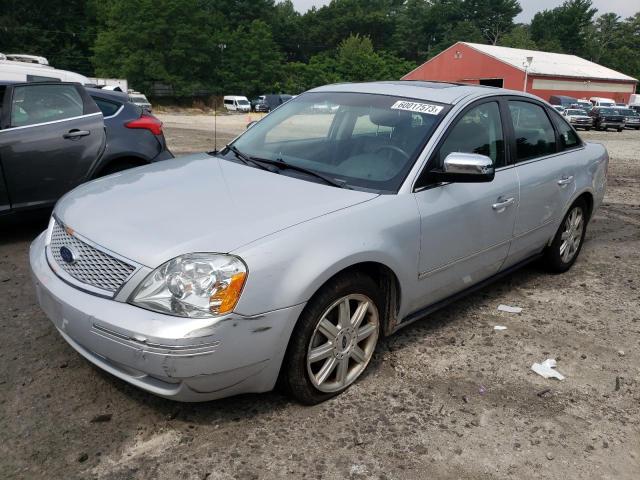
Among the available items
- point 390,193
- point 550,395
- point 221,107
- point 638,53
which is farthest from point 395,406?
point 638,53

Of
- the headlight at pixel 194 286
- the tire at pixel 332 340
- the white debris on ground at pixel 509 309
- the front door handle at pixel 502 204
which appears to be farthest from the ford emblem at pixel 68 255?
the white debris on ground at pixel 509 309

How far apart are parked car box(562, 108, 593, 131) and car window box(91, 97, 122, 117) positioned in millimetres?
29336

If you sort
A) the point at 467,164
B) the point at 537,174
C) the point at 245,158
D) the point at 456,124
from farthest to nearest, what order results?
1. the point at 537,174
2. the point at 245,158
3. the point at 456,124
4. the point at 467,164

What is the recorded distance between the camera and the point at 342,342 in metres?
2.93

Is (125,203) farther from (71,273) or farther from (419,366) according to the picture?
(419,366)

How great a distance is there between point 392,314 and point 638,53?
104608mm

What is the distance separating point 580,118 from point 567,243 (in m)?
29.0

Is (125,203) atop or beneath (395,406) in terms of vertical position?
atop

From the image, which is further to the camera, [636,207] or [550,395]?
[636,207]

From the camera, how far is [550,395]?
10.4ft

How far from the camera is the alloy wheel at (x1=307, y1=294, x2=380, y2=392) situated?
281 cm

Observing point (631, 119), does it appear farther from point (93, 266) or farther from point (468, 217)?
point (93, 266)

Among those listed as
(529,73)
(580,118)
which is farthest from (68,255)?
(529,73)

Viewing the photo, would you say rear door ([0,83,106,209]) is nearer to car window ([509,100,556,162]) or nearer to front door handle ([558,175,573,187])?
car window ([509,100,556,162])
